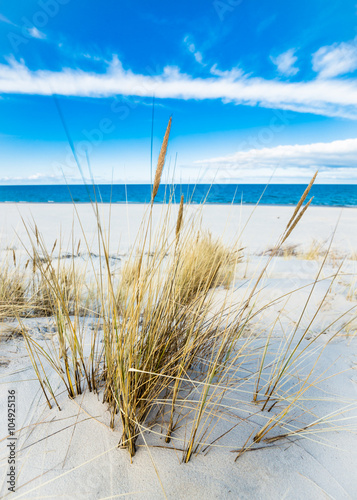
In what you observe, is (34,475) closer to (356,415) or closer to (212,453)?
(212,453)

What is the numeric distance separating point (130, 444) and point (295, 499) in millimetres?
449

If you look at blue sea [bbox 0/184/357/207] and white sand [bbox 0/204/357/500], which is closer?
white sand [bbox 0/204/357/500]

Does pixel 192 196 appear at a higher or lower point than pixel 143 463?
higher

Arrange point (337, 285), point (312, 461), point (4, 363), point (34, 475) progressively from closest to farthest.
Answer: point (34, 475)
point (312, 461)
point (4, 363)
point (337, 285)

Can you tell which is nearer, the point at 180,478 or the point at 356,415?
the point at 180,478

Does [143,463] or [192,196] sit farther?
[192,196]

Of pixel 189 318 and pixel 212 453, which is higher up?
pixel 189 318

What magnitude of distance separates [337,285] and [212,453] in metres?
2.04

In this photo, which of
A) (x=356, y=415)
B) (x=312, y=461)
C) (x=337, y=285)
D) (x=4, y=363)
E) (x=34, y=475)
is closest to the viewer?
(x=34, y=475)

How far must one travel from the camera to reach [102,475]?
2.39ft

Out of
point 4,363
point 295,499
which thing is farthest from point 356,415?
point 4,363

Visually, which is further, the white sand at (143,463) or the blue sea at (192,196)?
the blue sea at (192,196)

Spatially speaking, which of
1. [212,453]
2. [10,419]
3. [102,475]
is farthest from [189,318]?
[10,419]

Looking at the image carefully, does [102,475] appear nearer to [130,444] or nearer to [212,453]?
[130,444]
